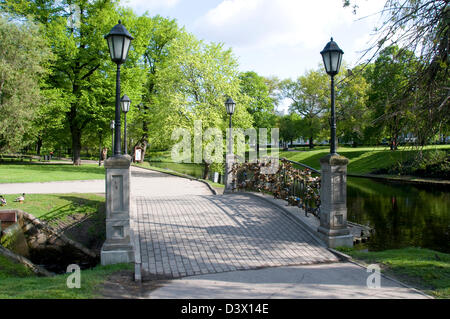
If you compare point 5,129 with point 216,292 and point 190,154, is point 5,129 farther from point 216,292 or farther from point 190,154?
point 216,292

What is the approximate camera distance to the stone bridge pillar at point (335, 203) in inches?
290

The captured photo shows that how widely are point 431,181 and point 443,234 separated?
17.1 meters

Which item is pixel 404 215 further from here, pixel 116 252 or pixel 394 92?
pixel 116 252

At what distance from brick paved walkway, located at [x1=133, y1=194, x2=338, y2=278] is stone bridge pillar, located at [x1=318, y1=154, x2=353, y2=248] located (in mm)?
484

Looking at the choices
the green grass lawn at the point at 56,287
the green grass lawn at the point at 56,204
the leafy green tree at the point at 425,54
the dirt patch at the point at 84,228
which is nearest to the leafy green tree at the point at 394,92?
the leafy green tree at the point at 425,54

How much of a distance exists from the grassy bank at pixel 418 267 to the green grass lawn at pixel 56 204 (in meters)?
8.67

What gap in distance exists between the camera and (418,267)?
6.06m

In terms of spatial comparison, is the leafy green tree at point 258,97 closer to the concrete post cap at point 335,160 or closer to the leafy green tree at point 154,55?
the leafy green tree at point 154,55

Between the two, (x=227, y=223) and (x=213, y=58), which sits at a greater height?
(x=213, y=58)

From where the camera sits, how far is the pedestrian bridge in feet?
20.4

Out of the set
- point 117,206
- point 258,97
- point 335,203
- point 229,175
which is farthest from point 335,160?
point 258,97

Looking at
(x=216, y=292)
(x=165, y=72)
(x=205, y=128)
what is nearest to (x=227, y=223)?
(x=216, y=292)

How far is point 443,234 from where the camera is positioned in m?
11.3

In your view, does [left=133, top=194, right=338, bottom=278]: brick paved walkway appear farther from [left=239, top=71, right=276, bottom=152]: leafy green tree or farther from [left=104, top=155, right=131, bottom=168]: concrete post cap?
[left=239, top=71, right=276, bottom=152]: leafy green tree
